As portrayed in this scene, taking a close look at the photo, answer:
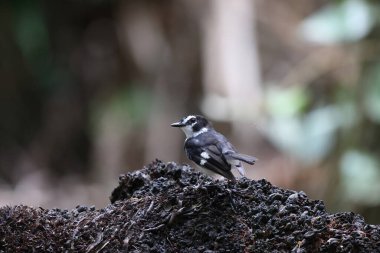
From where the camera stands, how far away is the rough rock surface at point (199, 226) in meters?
2.48

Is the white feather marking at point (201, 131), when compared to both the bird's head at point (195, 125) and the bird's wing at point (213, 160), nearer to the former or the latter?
the bird's head at point (195, 125)

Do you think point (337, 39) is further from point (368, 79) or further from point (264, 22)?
point (264, 22)

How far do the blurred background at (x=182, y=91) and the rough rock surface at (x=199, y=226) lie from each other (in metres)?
3.28

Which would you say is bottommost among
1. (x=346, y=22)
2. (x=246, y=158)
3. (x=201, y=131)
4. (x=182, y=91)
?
(x=246, y=158)

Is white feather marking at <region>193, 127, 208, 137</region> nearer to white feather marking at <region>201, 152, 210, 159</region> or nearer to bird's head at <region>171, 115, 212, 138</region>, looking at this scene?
bird's head at <region>171, 115, 212, 138</region>

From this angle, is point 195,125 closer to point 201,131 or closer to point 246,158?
point 201,131

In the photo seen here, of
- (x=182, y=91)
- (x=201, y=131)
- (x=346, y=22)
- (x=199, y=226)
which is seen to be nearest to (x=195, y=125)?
(x=201, y=131)

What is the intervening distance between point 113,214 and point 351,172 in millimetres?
3489

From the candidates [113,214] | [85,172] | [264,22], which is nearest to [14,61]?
[85,172]

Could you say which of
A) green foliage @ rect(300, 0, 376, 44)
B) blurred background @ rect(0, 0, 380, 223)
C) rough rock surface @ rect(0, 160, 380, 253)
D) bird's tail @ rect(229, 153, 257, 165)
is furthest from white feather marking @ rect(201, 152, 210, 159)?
green foliage @ rect(300, 0, 376, 44)

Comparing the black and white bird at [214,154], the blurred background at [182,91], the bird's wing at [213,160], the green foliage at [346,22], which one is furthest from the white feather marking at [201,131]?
the green foliage at [346,22]

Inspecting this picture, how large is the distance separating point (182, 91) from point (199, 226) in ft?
21.2

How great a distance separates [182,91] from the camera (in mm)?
8969

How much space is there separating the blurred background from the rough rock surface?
328cm
